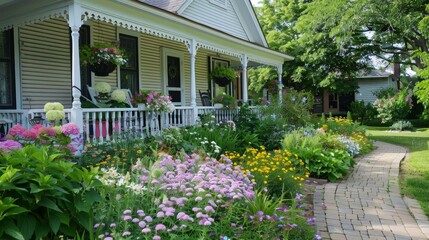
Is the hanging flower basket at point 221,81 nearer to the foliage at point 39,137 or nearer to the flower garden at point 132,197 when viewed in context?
the flower garden at point 132,197

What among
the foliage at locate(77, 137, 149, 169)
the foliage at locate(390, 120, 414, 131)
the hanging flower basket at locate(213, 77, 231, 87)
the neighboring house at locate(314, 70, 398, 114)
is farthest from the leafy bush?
the neighboring house at locate(314, 70, 398, 114)

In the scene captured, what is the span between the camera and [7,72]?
710 centimetres

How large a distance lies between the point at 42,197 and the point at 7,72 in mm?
5933

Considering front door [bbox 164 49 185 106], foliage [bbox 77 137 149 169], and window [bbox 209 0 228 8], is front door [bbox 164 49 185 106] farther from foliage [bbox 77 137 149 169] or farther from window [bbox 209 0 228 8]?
foliage [bbox 77 137 149 169]

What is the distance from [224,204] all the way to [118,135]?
356cm

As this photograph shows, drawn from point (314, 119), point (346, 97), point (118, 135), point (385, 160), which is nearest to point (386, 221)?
point (118, 135)

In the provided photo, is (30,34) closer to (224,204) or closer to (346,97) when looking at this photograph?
(224,204)

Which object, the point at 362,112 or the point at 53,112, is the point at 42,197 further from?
the point at 362,112

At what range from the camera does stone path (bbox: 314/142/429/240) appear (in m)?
4.02

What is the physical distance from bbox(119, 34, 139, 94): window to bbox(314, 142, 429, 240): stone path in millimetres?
A: 5764

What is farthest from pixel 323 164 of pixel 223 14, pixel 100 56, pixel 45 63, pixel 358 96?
pixel 358 96

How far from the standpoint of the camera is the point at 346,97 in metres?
32.5

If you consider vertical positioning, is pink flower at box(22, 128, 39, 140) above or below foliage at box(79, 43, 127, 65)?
below

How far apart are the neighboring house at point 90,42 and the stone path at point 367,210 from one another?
13.5ft
